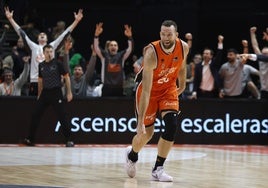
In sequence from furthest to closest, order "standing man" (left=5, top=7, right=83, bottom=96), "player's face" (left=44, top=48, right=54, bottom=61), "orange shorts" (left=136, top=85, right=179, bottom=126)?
"standing man" (left=5, top=7, right=83, bottom=96) → "player's face" (left=44, top=48, right=54, bottom=61) → "orange shorts" (left=136, top=85, right=179, bottom=126)

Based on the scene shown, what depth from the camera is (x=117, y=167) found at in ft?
33.2

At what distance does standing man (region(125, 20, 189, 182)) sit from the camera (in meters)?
8.30

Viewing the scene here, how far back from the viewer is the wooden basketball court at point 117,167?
830cm

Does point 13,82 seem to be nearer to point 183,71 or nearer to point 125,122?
point 125,122

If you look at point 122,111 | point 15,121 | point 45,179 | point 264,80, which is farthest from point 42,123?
point 45,179

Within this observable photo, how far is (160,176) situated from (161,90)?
101 centimetres

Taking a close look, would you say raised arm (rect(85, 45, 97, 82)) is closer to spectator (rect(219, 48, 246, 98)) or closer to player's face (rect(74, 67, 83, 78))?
player's face (rect(74, 67, 83, 78))

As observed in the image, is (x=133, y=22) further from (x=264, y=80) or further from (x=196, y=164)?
(x=196, y=164)

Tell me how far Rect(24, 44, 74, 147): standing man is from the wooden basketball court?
0.46 meters

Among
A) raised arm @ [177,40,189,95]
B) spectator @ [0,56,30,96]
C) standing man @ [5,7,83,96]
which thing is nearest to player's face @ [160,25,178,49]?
raised arm @ [177,40,189,95]

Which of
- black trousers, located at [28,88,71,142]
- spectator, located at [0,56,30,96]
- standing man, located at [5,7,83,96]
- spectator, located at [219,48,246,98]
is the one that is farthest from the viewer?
spectator, located at [219,48,246,98]

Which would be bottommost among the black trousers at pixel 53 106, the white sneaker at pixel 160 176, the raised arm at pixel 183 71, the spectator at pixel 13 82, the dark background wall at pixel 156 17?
the white sneaker at pixel 160 176

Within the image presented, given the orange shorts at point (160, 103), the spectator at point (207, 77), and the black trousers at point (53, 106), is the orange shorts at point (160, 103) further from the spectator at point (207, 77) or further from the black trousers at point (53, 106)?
the spectator at point (207, 77)

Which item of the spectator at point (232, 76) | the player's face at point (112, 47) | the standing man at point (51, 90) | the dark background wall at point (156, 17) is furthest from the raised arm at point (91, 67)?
the dark background wall at point (156, 17)
